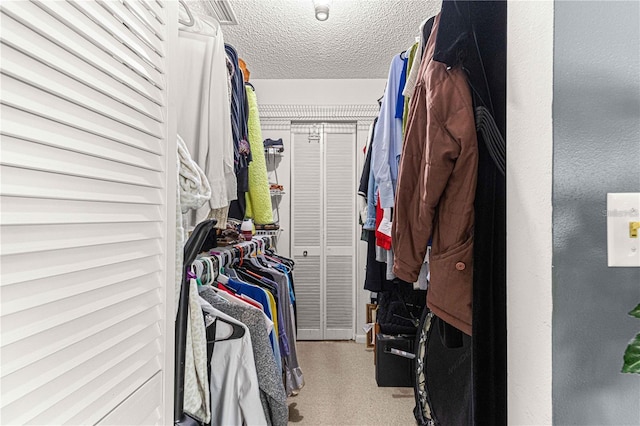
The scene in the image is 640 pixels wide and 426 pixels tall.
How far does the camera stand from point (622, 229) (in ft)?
2.24

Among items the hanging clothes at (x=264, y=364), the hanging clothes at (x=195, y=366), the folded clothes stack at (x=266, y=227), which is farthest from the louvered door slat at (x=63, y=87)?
the folded clothes stack at (x=266, y=227)

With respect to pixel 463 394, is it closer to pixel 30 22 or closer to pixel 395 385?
pixel 30 22

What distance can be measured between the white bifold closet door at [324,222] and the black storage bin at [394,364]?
1.11 metres

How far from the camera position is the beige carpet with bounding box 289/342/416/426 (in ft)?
7.61

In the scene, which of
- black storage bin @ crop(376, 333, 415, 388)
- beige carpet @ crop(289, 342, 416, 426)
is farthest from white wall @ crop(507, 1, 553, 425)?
black storage bin @ crop(376, 333, 415, 388)

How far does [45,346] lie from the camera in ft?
1.76

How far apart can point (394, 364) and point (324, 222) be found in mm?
1533

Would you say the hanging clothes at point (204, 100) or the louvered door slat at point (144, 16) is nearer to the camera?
the louvered door slat at point (144, 16)

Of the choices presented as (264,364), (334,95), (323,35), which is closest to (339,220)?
(334,95)

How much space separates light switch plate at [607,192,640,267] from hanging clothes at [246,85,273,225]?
2.24 metres

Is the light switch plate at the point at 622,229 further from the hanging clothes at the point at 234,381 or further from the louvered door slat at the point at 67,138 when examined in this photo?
the hanging clothes at the point at 234,381

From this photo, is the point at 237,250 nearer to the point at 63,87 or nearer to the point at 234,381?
the point at 234,381

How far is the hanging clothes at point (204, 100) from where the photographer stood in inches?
61.6

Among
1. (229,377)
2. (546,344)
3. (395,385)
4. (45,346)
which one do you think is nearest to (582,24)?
(546,344)
